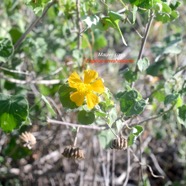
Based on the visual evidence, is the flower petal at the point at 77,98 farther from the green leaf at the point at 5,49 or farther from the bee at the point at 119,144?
the green leaf at the point at 5,49

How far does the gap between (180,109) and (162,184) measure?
3.34 feet

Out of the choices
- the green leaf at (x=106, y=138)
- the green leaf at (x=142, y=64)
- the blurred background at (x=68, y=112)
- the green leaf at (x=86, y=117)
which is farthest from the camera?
the blurred background at (x=68, y=112)

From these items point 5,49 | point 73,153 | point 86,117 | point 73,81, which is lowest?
point 73,153

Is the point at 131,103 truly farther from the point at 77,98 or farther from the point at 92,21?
the point at 92,21

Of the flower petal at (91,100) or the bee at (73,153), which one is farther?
the bee at (73,153)

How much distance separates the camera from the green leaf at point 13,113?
1.40 meters

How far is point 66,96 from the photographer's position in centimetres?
140

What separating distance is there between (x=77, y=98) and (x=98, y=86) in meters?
0.08

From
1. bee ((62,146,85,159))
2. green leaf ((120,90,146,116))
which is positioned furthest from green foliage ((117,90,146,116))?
bee ((62,146,85,159))

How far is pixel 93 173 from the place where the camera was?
2186 millimetres

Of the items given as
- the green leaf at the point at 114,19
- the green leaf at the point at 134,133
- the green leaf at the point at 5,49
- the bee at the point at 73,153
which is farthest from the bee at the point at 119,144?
the green leaf at the point at 5,49

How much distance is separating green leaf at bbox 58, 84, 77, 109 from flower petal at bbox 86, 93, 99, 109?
69mm

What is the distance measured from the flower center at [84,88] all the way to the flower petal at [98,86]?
0.05 feet

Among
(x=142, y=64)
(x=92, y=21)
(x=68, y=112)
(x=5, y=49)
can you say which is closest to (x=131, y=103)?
(x=142, y=64)
